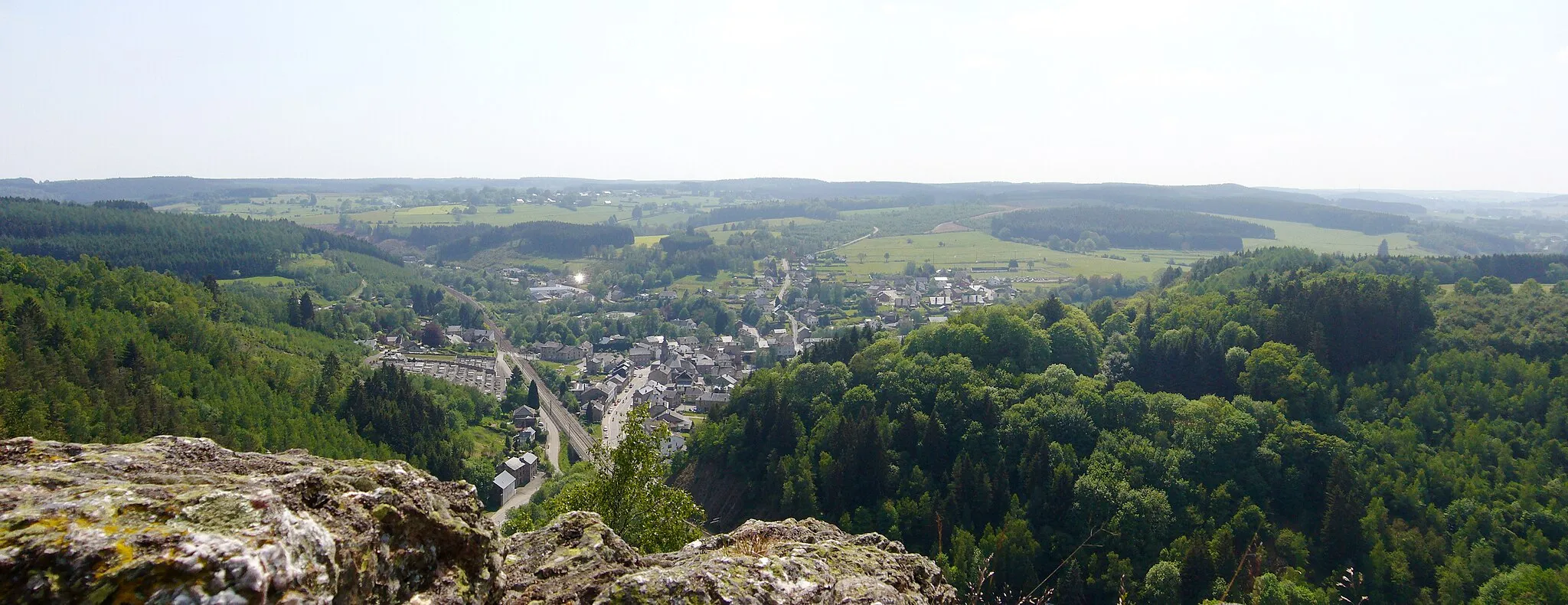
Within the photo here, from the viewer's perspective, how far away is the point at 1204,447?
42.1 m

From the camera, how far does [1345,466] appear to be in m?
39.5

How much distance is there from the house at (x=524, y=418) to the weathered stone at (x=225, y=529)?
61.7 metres

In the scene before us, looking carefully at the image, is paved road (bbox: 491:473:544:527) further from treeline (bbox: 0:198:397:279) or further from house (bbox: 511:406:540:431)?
treeline (bbox: 0:198:397:279)

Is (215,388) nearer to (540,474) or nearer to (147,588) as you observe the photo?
(540,474)

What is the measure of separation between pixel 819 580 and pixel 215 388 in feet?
170

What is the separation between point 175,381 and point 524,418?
88.0 feet

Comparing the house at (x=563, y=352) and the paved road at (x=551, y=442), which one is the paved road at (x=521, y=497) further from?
the house at (x=563, y=352)

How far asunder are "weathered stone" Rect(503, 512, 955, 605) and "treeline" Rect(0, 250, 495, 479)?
35.8m

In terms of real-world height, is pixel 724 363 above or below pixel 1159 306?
below

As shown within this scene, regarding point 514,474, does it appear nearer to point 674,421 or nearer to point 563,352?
point 674,421

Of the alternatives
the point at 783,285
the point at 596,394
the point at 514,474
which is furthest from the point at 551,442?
the point at 783,285

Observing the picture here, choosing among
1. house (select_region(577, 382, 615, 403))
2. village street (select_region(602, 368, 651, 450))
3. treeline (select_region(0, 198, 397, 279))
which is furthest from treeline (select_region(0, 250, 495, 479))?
treeline (select_region(0, 198, 397, 279))

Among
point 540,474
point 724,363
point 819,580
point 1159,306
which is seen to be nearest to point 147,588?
point 819,580

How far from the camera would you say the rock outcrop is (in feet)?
18.0
